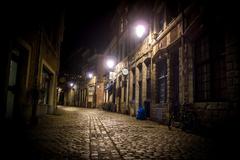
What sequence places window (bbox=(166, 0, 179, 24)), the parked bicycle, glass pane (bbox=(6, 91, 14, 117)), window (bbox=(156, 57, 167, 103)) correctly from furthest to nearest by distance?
window (bbox=(156, 57, 167, 103)) < window (bbox=(166, 0, 179, 24)) < the parked bicycle < glass pane (bbox=(6, 91, 14, 117))

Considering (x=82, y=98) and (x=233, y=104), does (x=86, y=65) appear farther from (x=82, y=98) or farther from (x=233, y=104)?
(x=233, y=104)

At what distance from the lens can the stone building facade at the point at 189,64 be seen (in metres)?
6.50

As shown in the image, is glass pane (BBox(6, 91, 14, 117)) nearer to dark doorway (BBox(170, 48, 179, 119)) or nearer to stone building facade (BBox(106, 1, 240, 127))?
stone building facade (BBox(106, 1, 240, 127))

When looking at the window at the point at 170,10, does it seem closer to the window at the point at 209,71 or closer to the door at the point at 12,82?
the window at the point at 209,71

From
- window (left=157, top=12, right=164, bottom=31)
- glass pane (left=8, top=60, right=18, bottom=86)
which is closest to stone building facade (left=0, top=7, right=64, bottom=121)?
glass pane (left=8, top=60, right=18, bottom=86)

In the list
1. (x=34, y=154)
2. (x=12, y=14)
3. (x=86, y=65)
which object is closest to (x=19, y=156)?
(x=34, y=154)

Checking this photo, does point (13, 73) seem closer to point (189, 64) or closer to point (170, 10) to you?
point (189, 64)

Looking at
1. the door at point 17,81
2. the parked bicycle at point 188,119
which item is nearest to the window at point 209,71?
the parked bicycle at point 188,119

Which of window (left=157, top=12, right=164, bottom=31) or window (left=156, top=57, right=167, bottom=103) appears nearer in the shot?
window (left=156, top=57, right=167, bottom=103)

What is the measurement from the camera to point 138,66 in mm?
16672

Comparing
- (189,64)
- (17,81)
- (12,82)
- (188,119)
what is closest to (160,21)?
(189,64)

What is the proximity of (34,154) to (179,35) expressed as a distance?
Result: 26.6ft

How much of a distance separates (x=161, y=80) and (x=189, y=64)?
3.99m

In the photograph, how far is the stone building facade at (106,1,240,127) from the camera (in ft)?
21.3
